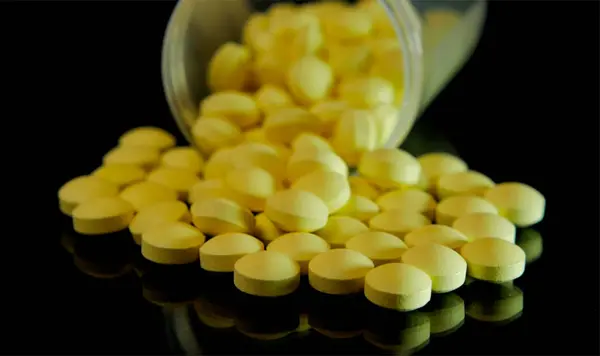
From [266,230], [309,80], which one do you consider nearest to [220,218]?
[266,230]

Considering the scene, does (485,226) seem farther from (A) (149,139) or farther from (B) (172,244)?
(A) (149,139)

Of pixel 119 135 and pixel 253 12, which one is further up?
pixel 253 12

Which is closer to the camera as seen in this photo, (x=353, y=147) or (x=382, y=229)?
(x=382, y=229)

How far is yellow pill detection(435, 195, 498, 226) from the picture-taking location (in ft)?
4.26

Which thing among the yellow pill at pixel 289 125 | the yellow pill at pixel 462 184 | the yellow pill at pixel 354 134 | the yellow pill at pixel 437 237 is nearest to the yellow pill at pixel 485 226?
the yellow pill at pixel 437 237

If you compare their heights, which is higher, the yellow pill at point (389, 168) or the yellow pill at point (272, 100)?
the yellow pill at point (272, 100)

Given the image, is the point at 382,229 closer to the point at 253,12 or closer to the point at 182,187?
the point at 182,187

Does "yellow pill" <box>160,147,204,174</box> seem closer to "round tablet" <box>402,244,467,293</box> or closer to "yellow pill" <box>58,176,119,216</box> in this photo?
"yellow pill" <box>58,176,119,216</box>

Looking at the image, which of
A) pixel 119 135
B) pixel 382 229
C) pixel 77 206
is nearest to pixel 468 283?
pixel 382 229

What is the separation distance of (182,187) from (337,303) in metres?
0.41

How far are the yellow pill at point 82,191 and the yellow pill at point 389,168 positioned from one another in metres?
0.42

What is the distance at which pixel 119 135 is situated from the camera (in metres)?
1.76

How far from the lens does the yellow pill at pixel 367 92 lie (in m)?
1.51

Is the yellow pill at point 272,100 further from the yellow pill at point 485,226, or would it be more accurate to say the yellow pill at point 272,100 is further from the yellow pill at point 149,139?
the yellow pill at point 485,226
